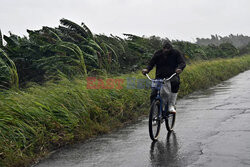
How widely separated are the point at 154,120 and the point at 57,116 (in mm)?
2045

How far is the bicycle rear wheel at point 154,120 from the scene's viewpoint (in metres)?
5.84

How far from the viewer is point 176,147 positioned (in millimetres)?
5418

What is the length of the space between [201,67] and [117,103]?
10882 mm

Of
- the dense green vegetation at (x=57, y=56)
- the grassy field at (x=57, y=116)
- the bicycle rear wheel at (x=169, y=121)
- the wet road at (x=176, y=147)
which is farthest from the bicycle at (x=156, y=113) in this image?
the dense green vegetation at (x=57, y=56)

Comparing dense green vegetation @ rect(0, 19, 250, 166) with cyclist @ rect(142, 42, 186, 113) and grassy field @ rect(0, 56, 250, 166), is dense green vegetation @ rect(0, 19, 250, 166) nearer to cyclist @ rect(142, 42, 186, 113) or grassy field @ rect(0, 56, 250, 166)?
grassy field @ rect(0, 56, 250, 166)

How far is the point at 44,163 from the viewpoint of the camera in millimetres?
5008

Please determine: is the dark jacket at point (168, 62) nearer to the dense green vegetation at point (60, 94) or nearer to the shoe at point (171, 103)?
the shoe at point (171, 103)

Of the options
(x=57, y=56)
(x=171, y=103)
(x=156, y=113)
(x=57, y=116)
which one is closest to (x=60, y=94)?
(x=57, y=116)

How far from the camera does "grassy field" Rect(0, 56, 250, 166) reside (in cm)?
517

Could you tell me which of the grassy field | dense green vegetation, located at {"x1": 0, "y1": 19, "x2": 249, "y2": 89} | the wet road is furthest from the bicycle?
dense green vegetation, located at {"x1": 0, "y1": 19, "x2": 249, "y2": 89}

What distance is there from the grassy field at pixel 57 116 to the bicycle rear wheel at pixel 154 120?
1.44 metres

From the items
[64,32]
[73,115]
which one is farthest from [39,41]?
[73,115]

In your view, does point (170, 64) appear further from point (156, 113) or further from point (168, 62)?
point (156, 113)

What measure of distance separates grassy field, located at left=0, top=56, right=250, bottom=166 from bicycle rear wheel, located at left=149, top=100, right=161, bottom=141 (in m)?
1.44
